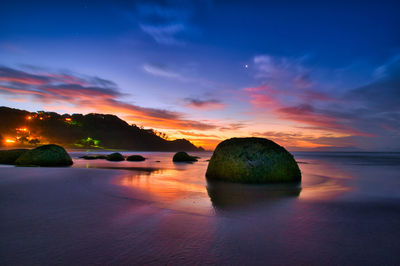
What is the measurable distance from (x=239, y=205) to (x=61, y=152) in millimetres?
13058

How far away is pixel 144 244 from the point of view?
219cm

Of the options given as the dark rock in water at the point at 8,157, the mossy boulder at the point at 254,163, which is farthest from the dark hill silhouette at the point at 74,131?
the mossy boulder at the point at 254,163

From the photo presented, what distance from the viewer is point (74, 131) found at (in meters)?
117

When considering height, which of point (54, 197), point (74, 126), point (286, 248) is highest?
point (74, 126)

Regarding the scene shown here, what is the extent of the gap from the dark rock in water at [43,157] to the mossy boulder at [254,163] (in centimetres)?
1004

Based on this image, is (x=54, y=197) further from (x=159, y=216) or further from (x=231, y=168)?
(x=231, y=168)

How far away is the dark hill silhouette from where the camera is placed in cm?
8389

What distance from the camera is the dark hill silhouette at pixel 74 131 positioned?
83.9 m

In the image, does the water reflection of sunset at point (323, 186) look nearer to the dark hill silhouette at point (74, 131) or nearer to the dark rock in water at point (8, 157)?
the dark rock in water at point (8, 157)

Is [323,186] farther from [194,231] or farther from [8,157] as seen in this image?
[8,157]

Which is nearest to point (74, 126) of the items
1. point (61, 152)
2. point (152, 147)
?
point (152, 147)

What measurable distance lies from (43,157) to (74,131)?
120 meters

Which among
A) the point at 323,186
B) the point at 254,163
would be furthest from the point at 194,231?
the point at 323,186

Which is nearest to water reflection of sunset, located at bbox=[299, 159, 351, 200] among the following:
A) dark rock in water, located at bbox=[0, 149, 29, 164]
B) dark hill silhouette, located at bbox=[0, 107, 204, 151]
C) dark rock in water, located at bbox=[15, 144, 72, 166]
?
dark rock in water, located at bbox=[15, 144, 72, 166]
